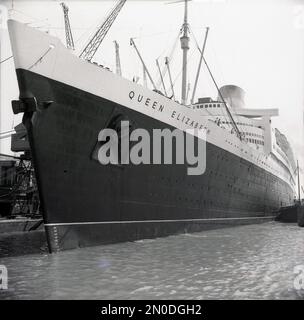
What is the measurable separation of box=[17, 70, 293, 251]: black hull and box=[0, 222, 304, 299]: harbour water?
773 mm

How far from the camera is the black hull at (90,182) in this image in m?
9.45

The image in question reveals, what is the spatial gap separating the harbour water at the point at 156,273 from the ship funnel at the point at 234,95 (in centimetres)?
2115

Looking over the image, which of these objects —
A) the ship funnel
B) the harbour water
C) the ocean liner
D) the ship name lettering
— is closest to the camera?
the harbour water

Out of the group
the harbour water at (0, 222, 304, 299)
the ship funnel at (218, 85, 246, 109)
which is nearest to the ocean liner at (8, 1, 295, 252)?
the harbour water at (0, 222, 304, 299)

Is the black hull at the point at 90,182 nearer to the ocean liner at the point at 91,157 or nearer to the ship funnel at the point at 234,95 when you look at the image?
the ocean liner at the point at 91,157

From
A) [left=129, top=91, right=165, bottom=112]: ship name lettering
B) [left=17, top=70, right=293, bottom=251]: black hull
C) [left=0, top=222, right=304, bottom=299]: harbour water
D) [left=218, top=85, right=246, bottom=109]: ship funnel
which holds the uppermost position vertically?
[left=218, top=85, right=246, bottom=109]: ship funnel

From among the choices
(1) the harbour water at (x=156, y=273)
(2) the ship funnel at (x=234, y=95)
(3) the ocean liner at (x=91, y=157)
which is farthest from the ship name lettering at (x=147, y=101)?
(2) the ship funnel at (x=234, y=95)

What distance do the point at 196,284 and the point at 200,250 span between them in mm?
4063

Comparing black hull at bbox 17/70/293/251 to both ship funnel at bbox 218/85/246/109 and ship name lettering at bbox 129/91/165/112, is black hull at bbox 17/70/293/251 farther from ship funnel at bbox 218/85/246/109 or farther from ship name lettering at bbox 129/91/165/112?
ship funnel at bbox 218/85/246/109

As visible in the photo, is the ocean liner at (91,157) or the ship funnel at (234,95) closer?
the ocean liner at (91,157)

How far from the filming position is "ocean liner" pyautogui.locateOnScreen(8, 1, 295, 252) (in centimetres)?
939
